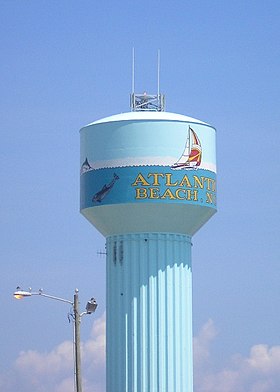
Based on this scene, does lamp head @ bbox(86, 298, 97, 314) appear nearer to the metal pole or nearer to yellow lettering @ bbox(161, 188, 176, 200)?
the metal pole

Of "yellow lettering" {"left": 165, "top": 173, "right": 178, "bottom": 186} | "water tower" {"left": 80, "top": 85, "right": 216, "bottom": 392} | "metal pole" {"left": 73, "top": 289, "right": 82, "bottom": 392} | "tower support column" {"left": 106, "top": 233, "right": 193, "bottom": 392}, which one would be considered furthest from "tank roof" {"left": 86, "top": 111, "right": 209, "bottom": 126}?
"metal pole" {"left": 73, "top": 289, "right": 82, "bottom": 392}

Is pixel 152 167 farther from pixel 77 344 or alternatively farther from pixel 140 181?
pixel 77 344

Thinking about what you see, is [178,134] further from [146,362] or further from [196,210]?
[146,362]

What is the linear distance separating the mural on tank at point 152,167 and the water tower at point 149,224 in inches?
1.6

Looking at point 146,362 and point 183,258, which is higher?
point 183,258

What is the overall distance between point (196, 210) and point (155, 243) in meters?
2.15

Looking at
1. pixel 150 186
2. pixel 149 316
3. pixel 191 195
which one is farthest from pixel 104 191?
pixel 149 316

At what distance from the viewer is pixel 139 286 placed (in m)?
40.2

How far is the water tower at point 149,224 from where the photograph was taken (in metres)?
39.3

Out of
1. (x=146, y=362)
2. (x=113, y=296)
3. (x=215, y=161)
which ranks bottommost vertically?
(x=146, y=362)

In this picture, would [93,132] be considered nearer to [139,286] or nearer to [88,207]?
[88,207]

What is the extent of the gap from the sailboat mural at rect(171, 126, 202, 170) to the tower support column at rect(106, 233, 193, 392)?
2933mm

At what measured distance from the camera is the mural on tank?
39.2 metres

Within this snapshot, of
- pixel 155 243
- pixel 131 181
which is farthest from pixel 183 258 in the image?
pixel 131 181
